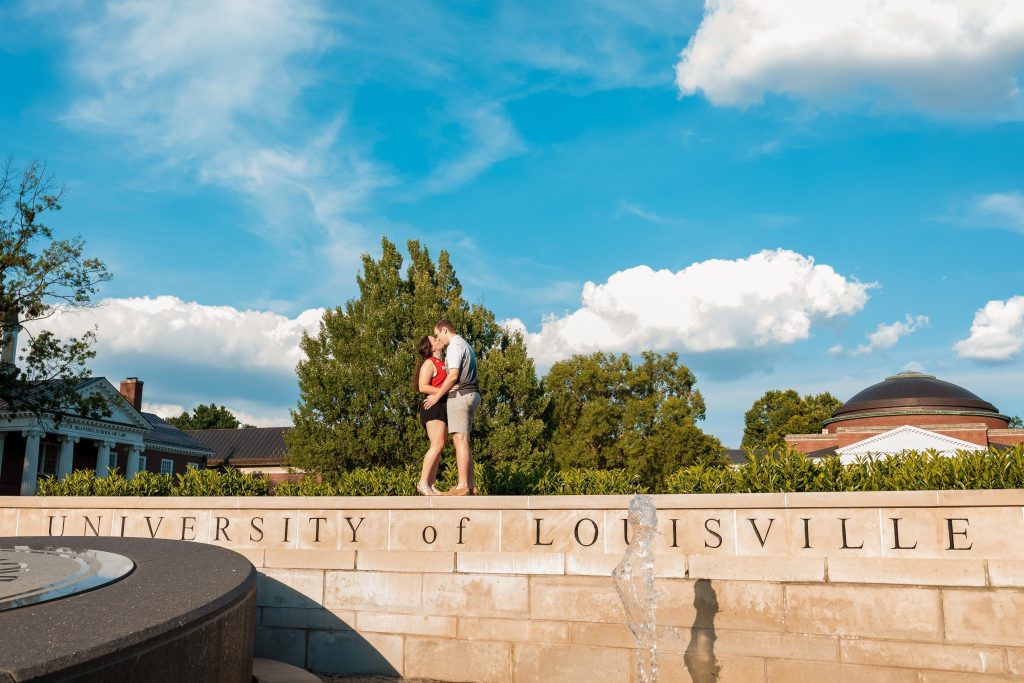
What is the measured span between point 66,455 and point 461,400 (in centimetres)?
4190

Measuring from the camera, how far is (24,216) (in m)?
24.8

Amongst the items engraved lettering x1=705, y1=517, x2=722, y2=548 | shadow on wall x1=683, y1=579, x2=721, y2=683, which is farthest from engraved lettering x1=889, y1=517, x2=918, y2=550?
shadow on wall x1=683, y1=579, x2=721, y2=683

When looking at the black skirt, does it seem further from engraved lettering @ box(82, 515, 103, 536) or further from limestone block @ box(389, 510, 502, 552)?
engraved lettering @ box(82, 515, 103, 536)

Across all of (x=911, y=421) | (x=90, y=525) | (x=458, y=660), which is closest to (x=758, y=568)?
(x=458, y=660)

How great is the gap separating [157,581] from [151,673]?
1.60m

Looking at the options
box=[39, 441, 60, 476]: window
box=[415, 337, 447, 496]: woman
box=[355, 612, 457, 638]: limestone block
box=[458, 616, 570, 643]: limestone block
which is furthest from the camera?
box=[39, 441, 60, 476]: window

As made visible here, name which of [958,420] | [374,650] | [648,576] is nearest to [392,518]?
[374,650]

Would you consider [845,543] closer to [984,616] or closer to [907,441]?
[984,616]

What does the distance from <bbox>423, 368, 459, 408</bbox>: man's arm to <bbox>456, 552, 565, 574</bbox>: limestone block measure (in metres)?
1.67

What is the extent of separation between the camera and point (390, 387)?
964 inches

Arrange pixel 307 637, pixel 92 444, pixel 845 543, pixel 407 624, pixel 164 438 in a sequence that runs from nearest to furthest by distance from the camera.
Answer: pixel 845 543 → pixel 407 624 → pixel 307 637 → pixel 92 444 → pixel 164 438

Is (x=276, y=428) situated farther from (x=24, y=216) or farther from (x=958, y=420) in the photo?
(x=958, y=420)

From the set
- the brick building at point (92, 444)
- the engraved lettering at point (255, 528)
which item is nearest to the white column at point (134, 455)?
the brick building at point (92, 444)

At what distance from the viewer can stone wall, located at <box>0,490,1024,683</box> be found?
641 centimetres
